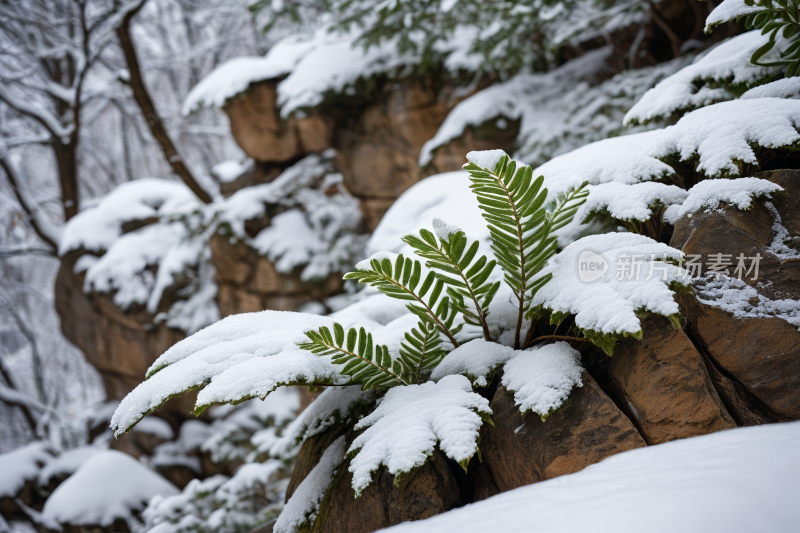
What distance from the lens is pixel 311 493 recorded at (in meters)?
1.14

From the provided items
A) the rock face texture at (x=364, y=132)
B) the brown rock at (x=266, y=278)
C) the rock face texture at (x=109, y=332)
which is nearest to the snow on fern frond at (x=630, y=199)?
the rock face texture at (x=364, y=132)

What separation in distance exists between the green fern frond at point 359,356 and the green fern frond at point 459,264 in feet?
0.77

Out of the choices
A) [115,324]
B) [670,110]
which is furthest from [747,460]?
[115,324]

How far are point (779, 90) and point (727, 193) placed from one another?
0.65 metres

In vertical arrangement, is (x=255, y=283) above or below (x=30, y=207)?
below

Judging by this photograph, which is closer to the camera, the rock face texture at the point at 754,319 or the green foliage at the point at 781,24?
the rock face texture at the point at 754,319

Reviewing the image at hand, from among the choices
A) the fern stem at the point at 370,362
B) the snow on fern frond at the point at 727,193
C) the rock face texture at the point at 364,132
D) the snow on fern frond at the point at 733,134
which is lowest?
the fern stem at the point at 370,362

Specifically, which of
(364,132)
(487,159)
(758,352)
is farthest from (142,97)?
(758,352)

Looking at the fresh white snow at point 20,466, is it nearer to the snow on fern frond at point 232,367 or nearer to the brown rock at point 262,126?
the brown rock at point 262,126

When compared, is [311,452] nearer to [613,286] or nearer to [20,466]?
[613,286]

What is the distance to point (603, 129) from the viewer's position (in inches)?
98.8

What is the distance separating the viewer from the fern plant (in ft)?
3.22

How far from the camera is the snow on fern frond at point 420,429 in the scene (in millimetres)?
869

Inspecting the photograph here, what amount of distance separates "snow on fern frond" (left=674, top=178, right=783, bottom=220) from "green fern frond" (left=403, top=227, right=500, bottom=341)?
51 centimetres
